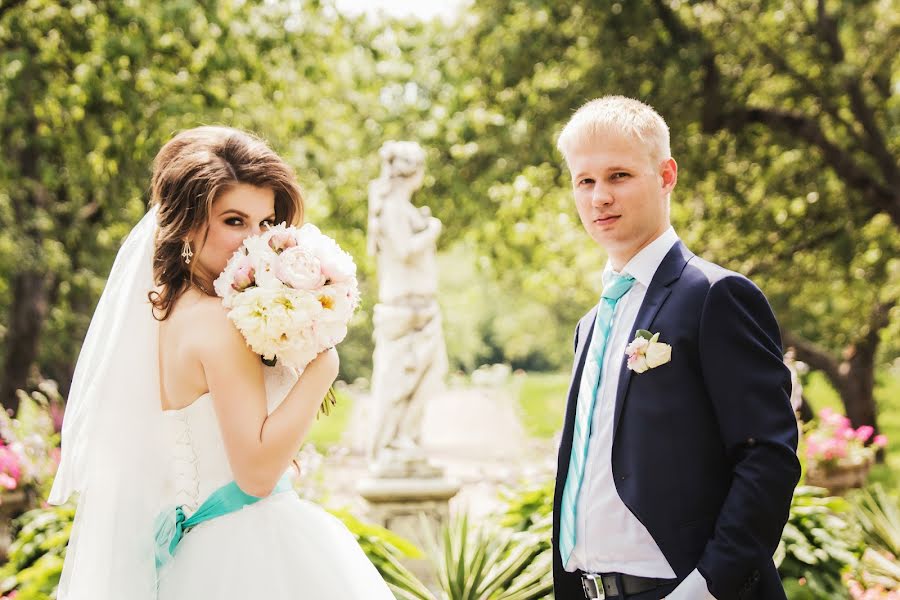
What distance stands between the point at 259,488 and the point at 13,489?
202 inches

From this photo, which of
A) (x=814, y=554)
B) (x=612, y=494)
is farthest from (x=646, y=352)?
(x=814, y=554)

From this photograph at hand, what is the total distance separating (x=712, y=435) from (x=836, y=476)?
7118 mm

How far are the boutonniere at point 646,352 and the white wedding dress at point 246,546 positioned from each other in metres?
0.92

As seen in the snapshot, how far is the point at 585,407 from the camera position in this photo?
2.58 metres

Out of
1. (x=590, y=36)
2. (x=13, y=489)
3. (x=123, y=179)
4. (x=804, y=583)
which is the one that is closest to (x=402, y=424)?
(x=13, y=489)

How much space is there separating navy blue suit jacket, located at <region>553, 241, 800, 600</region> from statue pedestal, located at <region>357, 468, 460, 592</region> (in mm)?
5382

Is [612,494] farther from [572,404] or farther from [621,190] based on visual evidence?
[621,190]

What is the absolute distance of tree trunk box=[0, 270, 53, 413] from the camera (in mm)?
12523

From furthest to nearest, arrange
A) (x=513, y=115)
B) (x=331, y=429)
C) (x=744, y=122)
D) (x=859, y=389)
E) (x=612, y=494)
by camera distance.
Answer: (x=331, y=429) → (x=859, y=389) → (x=513, y=115) → (x=744, y=122) → (x=612, y=494)

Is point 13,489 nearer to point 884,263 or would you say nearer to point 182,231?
point 182,231

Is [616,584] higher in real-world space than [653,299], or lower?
lower

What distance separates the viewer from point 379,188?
7.99 m

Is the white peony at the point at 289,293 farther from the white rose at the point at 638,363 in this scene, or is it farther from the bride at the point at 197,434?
the white rose at the point at 638,363

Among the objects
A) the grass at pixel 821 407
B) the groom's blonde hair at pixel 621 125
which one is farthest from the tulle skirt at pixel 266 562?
the grass at pixel 821 407
